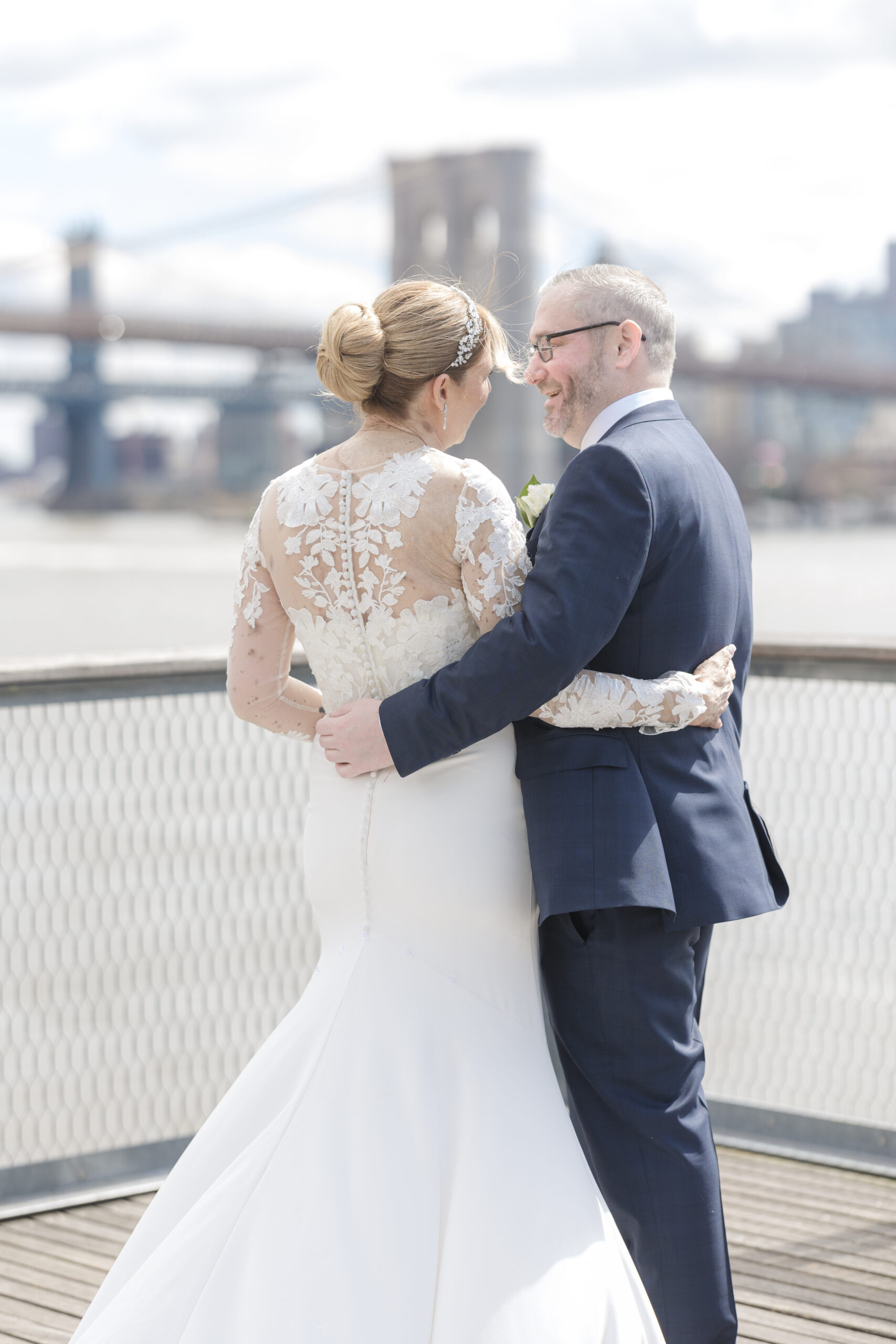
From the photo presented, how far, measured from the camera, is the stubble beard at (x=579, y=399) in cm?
142

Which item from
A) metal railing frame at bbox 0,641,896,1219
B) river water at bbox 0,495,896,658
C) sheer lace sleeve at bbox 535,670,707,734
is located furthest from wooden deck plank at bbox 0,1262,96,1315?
river water at bbox 0,495,896,658

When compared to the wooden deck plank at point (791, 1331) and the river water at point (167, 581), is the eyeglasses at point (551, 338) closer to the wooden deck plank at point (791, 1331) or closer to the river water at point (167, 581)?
the wooden deck plank at point (791, 1331)

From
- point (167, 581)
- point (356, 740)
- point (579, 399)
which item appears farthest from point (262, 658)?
point (167, 581)

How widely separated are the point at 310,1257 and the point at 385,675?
544 millimetres

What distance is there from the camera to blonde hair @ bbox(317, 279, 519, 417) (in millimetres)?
1334

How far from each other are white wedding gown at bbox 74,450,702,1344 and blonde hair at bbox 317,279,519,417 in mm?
80

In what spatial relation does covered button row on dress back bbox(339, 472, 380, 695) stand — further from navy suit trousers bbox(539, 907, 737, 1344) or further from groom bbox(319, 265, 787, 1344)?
navy suit trousers bbox(539, 907, 737, 1344)

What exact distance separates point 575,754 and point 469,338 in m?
0.42

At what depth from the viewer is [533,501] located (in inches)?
57.5

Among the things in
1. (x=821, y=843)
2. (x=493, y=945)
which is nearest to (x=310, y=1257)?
(x=493, y=945)

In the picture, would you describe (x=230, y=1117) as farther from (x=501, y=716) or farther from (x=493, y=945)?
(x=501, y=716)

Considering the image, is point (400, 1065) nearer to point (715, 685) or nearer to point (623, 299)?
point (715, 685)

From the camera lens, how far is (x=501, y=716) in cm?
129

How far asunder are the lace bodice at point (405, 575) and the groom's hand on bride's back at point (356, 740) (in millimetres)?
35
